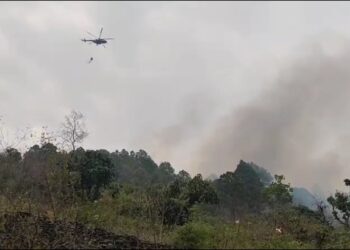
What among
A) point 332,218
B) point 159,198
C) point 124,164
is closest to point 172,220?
point 159,198

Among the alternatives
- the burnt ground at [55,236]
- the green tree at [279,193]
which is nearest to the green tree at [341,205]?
the green tree at [279,193]

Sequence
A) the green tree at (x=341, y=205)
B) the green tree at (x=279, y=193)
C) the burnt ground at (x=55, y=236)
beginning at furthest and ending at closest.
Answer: the green tree at (x=279, y=193)
the green tree at (x=341, y=205)
the burnt ground at (x=55, y=236)

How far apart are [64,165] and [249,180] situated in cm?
4138

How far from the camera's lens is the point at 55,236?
370 inches

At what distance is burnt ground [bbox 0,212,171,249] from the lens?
854cm

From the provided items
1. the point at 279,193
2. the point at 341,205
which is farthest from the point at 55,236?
the point at 279,193

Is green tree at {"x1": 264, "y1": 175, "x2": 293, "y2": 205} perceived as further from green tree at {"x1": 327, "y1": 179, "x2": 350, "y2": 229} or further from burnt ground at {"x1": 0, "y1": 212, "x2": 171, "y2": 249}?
burnt ground at {"x1": 0, "y1": 212, "x2": 171, "y2": 249}

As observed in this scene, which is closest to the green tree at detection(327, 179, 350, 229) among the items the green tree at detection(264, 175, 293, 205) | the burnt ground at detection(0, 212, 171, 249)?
the green tree at detection(264, 175, 293, 205)

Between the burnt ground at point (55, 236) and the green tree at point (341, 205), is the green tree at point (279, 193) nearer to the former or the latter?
the green tree at point (341, 205)

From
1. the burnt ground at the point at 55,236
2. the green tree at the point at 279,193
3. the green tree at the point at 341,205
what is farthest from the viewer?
the green tree at the point at 279,193

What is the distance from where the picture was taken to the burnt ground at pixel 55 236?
8539mm

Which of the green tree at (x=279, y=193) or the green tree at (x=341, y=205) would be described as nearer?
the green tree at (x=341, y=205)

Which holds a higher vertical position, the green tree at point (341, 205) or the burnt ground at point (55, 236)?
the green tree at point (341, 205)

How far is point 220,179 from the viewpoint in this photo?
4175cm
